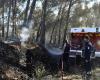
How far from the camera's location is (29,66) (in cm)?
1616

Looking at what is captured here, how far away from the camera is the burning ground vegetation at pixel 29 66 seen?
13384 mm

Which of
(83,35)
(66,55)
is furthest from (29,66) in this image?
(83,35)

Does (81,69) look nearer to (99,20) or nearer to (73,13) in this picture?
(73,13)

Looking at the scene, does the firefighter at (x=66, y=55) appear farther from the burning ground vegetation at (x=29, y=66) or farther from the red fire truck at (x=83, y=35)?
the red fire truck at (x=83, y=35)

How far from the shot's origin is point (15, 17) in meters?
44.0

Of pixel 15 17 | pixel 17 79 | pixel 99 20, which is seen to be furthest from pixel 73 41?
pixel 99 20

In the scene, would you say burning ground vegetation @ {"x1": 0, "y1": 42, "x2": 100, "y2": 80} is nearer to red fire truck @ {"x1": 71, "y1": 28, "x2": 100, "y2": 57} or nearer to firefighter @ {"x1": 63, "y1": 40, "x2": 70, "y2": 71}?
firefighter @ {"x1": 63, "y1": 40, "x2": 70, "y2": 71}

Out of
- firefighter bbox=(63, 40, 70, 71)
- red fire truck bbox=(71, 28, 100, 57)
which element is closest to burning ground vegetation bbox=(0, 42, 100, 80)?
firefighter bbox=(63, 40, 70, 71)

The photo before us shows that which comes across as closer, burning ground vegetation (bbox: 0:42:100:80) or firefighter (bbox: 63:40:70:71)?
burning ground vegetation (bbox: 0:42:100:80)

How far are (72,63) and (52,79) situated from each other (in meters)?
6.47

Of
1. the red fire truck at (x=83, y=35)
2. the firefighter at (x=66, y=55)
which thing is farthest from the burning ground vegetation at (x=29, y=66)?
the red fire truck at (x=83, y=35)

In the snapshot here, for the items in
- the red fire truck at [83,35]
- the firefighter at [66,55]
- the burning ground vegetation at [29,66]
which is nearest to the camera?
the burning ground vegetation at [29,66]

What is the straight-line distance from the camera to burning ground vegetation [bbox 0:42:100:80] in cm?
1338

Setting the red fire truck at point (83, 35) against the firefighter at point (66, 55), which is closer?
the firefighter at point (66, 55)
